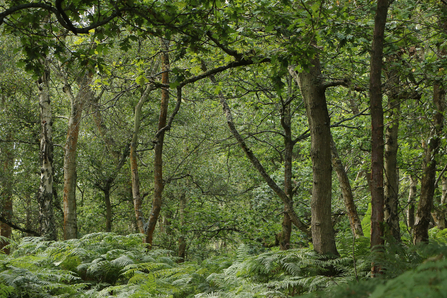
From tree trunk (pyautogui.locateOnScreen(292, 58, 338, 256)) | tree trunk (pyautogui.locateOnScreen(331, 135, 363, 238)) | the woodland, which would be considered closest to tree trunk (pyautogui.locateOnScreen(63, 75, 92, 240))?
the woodland

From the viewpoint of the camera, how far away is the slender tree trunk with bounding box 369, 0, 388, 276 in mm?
3239

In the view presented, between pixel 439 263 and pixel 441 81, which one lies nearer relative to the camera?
pixel 439 263

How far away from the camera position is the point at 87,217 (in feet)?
46.2

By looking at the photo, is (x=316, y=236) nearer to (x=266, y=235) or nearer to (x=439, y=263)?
(x=439, y=263)

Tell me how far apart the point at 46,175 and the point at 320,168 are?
25.0 ft

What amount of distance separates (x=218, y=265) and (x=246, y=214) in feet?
11.1

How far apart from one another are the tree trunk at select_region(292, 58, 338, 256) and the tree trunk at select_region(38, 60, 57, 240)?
7.41 metres

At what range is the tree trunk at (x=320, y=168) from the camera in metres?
4.78

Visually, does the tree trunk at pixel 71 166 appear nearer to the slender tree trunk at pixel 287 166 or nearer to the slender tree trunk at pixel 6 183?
the slender tree trunk at pixel 6 183

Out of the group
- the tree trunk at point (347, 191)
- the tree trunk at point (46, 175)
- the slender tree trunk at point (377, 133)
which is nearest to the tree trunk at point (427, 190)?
the tree trunk at point (347, 191)

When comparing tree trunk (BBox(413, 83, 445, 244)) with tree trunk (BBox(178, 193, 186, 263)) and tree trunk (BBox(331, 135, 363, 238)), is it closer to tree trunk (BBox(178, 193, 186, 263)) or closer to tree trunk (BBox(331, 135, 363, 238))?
tree trunk (BBox(331, 135, 363, 238))

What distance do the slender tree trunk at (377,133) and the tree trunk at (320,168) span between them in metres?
1.43

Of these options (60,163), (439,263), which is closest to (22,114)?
(60,163)

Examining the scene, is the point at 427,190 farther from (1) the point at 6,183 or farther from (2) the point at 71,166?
(1) the point at 6,183
